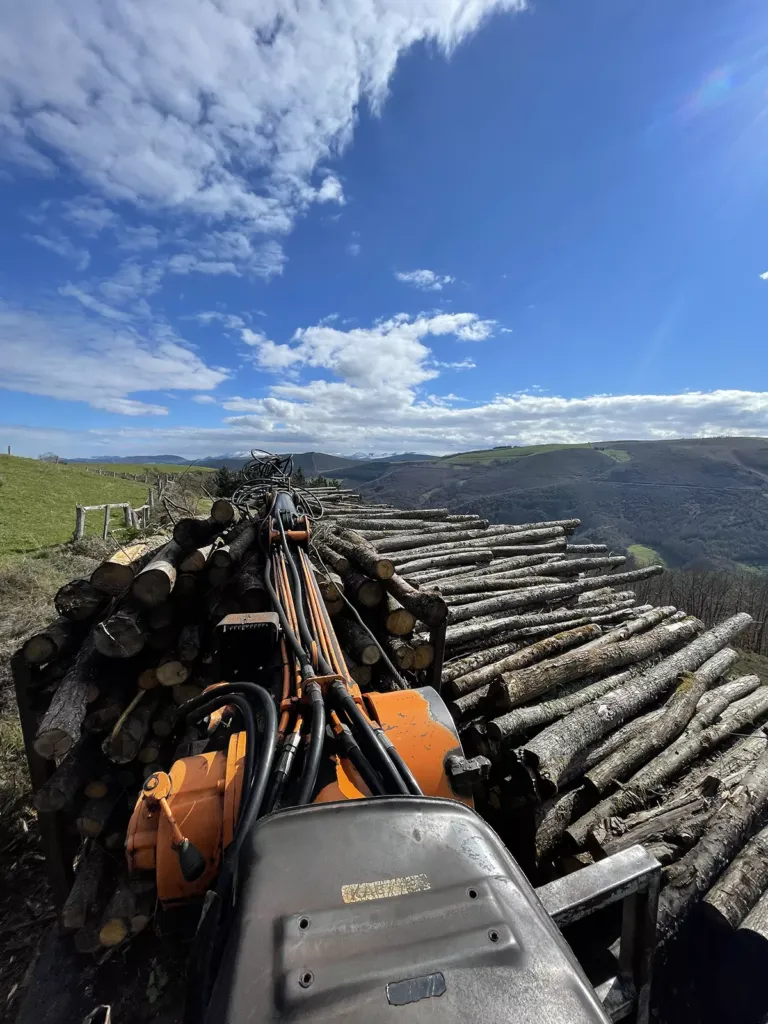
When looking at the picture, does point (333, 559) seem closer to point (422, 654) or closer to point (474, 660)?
point (422, 654)

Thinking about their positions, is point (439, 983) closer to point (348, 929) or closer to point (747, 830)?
point (348, 929)

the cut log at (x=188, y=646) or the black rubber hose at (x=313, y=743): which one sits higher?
the black rubber hose at (x=313, y=743)

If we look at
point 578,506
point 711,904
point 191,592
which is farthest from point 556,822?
point 578,506

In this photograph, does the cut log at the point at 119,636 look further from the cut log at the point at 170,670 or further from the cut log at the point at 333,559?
the cut log at the point at 333,559

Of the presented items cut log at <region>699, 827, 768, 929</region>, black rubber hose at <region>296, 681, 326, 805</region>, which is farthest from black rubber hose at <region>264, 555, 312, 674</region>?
cut log at <region>699, 827, 768, 929</region>

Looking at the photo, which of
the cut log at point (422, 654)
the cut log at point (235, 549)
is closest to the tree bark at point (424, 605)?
the cut log at point (422, 654)

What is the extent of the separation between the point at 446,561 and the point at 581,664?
10.8ft

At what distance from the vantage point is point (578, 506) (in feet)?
300

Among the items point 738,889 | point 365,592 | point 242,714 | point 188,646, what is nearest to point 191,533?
point 188,646

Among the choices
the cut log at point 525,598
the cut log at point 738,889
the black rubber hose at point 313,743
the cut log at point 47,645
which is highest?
the black rubber hose at point 313,743

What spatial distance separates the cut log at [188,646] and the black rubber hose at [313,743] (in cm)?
228

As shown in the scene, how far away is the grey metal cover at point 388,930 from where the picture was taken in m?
1.11

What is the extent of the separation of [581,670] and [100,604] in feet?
16.5

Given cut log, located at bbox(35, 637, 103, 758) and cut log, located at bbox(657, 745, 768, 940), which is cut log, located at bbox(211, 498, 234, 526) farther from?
cut log, located at bbox(657, 745, 768, 940)
